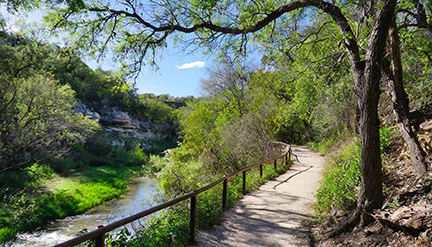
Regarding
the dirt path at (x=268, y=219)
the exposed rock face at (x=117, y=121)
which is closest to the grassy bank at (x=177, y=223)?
the dirt path at (x=268, y=219)

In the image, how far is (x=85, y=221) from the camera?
12766 mm

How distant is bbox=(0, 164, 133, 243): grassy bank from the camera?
1100cm

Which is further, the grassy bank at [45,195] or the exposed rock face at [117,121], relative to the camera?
the exposed rock face at [117,121]

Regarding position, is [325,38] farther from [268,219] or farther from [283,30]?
[268,219]

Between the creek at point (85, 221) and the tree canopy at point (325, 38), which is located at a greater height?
the tree canopy at point (325, 38)

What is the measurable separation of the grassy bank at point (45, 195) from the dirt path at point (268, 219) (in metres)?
10.7

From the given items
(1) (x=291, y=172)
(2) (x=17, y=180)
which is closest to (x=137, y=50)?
(1) (x=291, y=172)

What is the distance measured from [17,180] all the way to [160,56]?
15.1 metres

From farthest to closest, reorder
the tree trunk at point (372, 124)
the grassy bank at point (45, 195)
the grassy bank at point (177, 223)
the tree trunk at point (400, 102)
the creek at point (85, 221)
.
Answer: the grassy bank at point (45, 195) < the creek at point (85, 221) < the tree trunk at point (400, 102) < the tree trunk at point (372, 124) < the grassy bank at point (177, 223)

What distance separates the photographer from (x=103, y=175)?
22.8 metres

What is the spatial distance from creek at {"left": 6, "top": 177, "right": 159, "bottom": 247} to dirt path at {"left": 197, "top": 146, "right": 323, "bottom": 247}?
9.79ft

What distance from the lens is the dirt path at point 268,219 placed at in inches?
170

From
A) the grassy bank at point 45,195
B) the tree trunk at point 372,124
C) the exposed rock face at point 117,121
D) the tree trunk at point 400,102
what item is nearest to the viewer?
the tree trunk at point 372,124

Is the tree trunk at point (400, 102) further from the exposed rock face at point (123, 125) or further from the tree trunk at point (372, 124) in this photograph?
the exposed rock face at point (123, 125)
